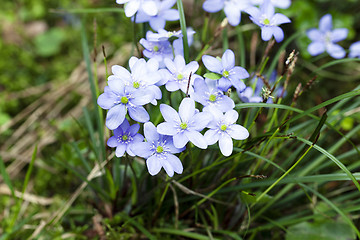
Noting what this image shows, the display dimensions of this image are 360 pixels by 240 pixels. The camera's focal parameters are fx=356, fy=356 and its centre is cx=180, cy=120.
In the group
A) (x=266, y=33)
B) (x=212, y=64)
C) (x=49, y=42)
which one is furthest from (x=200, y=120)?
(x=49, y=42)

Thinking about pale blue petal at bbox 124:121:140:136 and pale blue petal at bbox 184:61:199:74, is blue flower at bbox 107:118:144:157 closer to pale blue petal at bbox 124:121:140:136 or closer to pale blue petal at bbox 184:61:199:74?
pale blue petal at bbox 124:121:140:136

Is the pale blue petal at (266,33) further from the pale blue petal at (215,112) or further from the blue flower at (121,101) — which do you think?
the blue flower at (121,101)

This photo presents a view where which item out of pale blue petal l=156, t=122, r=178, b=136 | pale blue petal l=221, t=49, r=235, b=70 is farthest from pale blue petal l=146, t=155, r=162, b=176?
pale blue petal l=221, t=49, r=235, b=70

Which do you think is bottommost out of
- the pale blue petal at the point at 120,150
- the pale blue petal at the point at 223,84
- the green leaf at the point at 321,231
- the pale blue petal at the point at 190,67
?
the green leaf at the point at 321,231

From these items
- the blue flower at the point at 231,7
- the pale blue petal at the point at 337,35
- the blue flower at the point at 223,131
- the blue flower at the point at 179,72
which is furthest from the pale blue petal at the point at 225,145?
the pale blue petal at the point at 337,35

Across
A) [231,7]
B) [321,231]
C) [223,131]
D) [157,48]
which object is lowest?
[321,231]

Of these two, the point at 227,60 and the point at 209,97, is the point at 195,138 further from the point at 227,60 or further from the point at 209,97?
the point at 227,60
